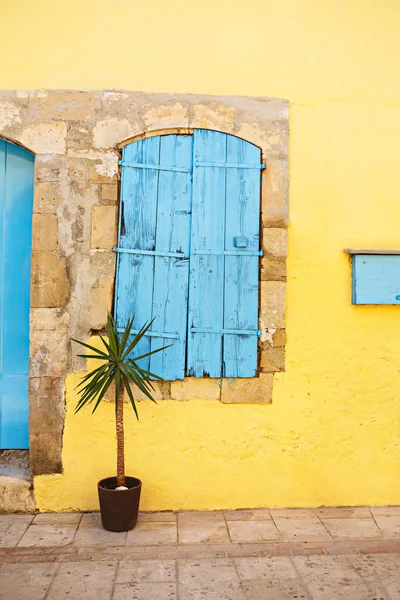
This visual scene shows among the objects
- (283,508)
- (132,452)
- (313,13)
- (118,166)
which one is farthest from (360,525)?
(313,13)

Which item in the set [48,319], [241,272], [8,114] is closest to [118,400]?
[48,319]

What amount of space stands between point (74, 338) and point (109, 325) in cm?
45

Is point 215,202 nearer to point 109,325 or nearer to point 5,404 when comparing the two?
point 109,325

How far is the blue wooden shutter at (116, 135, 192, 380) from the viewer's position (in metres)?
3.99

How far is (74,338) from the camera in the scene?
399cm

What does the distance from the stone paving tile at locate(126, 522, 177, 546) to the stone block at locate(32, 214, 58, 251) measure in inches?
78.9

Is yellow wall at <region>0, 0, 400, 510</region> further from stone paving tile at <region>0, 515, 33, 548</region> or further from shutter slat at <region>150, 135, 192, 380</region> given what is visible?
shutter slat at <region>150, 135, 192, 380</region>

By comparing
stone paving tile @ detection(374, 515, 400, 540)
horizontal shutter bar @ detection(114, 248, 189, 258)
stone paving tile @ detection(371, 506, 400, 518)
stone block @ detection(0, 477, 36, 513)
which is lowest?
stone paving tile @ detection(374, 515, 400, 540)

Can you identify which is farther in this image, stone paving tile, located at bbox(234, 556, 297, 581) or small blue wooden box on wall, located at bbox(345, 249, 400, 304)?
small blue wooden box on wall, located at bbox(345, 249, 400, 304)

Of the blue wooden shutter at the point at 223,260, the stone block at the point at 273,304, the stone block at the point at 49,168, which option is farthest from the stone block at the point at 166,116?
the stone block at the point at 273,304

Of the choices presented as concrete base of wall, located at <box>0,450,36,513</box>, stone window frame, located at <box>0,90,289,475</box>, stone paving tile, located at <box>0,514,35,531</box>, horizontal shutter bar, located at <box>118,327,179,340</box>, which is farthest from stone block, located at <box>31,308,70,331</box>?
stone paving tile, located at <box>0,514,35,531</box>

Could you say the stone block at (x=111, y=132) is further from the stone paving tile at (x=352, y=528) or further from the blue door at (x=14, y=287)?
the stone paving tile at (x=352, y=528)

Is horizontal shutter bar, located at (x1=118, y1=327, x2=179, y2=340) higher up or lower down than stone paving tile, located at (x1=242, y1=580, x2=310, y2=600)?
higher up

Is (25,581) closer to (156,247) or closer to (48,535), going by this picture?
(48,535)
